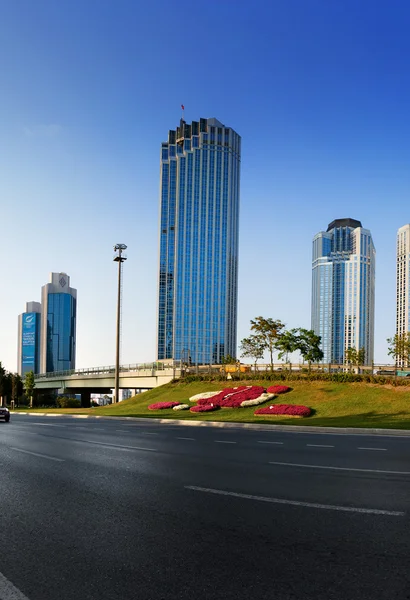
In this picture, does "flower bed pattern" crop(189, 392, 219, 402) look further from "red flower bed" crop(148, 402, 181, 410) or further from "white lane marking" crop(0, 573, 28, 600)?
"white lane marking" crop(0, 573, 28, 600)

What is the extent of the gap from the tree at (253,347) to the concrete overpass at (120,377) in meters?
9.13

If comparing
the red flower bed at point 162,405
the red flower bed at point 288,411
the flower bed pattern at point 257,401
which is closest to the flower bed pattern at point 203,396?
the red flower bed at point 162,405

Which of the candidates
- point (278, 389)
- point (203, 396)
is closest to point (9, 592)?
point (278, 389)

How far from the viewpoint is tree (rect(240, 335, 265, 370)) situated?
6588cm

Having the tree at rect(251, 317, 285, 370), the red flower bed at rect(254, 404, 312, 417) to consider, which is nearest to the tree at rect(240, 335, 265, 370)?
the tree at rect(251, 317, 285, 370)

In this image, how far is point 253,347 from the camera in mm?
72062

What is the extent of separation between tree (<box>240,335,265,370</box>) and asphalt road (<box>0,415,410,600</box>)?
5380 cm

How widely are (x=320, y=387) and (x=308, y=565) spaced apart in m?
38.9

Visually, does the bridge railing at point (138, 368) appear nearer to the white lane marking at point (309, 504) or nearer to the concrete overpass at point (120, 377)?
the concrete overpass at point (120, 377)

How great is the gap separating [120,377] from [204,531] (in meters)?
68.2

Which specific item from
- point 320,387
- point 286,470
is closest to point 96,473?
point 286,470

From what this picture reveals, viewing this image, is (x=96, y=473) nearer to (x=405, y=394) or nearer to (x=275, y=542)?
(x=275, y=542)

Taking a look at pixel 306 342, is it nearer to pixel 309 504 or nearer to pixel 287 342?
pixel 287 342

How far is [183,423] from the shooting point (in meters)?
33.6
